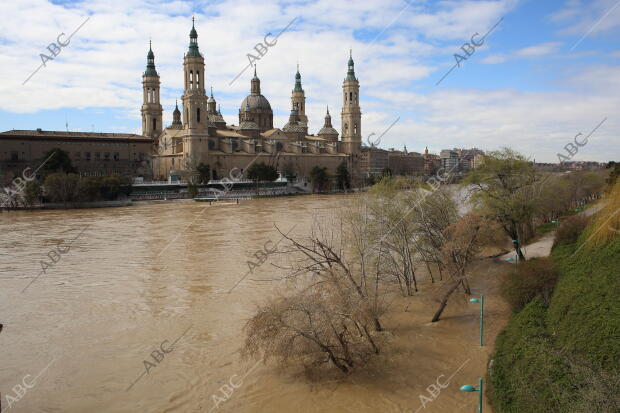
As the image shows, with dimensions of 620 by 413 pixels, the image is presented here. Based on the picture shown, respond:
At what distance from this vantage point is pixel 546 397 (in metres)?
6.73

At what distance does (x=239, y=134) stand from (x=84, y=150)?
67.9 ft

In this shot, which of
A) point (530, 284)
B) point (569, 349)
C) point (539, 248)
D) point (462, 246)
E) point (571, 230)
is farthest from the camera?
point (539, 248)

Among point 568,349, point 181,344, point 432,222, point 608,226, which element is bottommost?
A: point 181,344

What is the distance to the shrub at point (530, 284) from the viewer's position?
11.1m

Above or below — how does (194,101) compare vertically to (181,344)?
above

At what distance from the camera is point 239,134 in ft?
229

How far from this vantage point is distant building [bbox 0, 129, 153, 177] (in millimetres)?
52656

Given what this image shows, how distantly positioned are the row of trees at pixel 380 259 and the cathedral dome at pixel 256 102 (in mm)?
62660

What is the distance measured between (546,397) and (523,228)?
47.2ft

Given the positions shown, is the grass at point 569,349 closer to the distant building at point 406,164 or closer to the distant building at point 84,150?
the distant building at point 84,150

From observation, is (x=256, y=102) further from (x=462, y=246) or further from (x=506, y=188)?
(x=462, y=246)

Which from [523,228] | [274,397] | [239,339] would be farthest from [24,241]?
[523,228]

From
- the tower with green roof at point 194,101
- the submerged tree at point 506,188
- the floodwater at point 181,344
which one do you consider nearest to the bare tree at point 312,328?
the floodwater at point 181,344

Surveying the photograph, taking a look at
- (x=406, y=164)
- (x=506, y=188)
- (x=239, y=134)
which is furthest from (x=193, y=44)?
(x=406, y=164)
